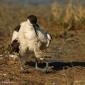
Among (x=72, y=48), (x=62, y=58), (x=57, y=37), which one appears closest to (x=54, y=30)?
(x=57, y=37)

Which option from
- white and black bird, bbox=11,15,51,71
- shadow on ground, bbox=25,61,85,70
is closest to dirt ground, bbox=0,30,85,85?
shadow on ground, bbox=25,61,85,70

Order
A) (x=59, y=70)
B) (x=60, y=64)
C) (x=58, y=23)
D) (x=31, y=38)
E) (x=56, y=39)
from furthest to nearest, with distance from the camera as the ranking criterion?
(x=58, y=23), (x=56, y=39), (x=60, y=64), (x=59, y=70), (x=31, y=38)

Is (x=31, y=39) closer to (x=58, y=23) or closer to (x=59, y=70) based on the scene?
(x=59, y=70)

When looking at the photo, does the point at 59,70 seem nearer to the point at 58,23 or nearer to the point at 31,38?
the point at 31,38

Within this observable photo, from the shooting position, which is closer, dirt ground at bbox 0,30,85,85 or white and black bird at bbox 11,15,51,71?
dirt ground at bbox 0,30,85,85

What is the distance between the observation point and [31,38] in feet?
27.2

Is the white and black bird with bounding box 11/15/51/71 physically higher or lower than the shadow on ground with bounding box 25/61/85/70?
higher

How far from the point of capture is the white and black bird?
830 cm

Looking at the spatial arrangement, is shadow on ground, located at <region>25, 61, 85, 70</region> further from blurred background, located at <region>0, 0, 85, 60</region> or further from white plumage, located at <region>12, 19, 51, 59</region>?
white plumage, located at <region>12, 19, 51, 59</region>

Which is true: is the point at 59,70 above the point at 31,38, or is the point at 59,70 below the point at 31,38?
below

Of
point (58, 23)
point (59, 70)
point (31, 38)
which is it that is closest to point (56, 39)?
point (58, 23)

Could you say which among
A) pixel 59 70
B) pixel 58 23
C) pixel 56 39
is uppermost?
pixel 58 23

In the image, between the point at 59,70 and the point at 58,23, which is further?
the point at 58,23

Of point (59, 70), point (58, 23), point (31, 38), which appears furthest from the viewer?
point (58, 23)
